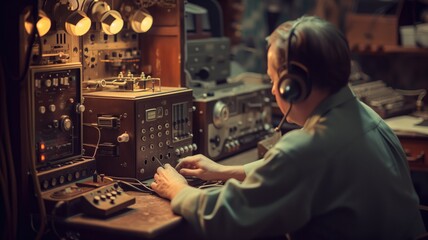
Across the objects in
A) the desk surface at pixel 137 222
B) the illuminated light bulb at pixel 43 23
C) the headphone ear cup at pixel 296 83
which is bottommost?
the desk surface at pixel 137 222

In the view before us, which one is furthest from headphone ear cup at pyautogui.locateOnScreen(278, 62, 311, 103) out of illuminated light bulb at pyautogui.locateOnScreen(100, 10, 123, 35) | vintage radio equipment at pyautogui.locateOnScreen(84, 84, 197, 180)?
illuminated light bulb at pyautogui.locateOnScreen(100, 10, 123, 35)

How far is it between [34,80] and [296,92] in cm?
89

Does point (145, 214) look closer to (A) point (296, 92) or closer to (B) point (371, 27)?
(A) point (296, 92)

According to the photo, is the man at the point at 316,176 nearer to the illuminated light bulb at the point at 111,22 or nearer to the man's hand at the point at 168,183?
the man's hand at the point at 168,183

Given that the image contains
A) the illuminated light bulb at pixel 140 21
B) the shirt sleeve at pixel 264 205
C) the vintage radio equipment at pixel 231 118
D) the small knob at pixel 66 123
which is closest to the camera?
the shirt sleeve at pixel 264 205

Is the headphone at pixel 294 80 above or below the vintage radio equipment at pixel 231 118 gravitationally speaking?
above

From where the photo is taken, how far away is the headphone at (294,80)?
2.10m

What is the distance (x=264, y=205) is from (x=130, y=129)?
0.82 meters

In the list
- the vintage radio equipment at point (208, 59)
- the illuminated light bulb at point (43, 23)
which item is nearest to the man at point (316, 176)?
the illuminated light bulb at point (43, 23)

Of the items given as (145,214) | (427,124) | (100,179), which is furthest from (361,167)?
(427,124)

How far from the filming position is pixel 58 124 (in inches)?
99.2

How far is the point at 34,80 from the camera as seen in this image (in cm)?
239

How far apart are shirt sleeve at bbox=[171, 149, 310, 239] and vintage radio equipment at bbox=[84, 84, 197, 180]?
69 cm

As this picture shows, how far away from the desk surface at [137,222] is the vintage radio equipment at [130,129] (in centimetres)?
31
